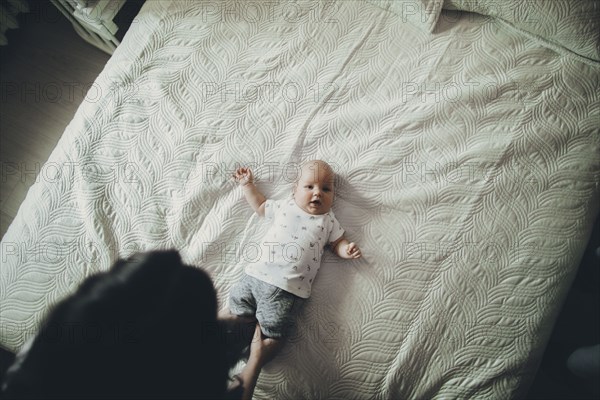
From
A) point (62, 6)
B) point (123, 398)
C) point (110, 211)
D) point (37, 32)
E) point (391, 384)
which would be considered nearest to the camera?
point (123, 398)

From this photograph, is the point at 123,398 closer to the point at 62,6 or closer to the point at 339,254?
the point at 339,254

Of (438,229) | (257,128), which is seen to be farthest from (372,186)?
(257,128)

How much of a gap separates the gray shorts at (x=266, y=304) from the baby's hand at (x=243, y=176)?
27cm

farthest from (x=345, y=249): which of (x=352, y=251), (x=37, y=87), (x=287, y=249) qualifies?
(x=37, y=87)

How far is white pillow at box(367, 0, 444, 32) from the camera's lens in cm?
116

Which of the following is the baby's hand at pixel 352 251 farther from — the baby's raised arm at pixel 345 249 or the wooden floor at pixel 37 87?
the wooden floor at pixel 37 87

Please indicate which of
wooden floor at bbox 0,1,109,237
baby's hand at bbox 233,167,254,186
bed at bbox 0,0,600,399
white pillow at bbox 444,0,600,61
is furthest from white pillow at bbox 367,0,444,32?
wooden floor at bbox 0,1,109,237

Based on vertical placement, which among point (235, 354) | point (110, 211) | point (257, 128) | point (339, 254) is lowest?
point (235, 354)

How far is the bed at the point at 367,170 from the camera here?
93cm

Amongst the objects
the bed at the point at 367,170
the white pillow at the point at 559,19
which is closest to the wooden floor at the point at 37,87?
the bed at the point at 367,170

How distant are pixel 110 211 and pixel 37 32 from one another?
1299mm

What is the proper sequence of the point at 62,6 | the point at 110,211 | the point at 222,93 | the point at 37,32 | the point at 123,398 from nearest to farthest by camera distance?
the point at 123,398 → the point at 110,211 → the point at 222,93 → the point at 62,6 → the point at 37,32

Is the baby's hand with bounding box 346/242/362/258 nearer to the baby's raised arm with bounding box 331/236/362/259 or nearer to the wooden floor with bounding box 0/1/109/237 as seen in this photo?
the baby's raised arm with bounding box 331/236/362/259

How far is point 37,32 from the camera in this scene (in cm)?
168
